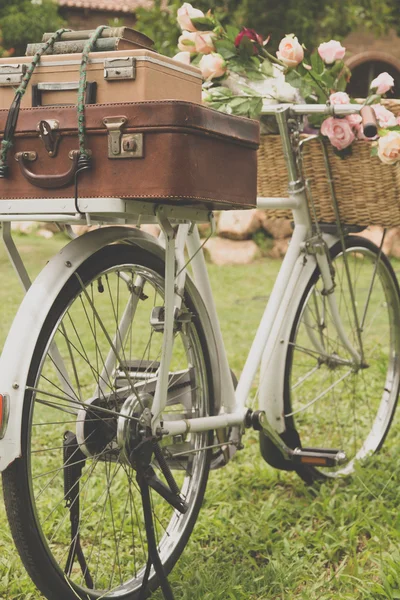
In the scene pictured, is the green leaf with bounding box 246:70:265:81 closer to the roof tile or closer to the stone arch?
the stone arch

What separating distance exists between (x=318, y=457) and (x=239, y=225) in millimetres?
7473

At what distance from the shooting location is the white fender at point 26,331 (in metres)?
1.76

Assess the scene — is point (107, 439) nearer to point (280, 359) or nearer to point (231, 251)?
point (280, 359)

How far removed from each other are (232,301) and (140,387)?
208 inches

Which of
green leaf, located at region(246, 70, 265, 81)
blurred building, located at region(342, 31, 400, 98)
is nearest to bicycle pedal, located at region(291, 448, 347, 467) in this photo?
green leaf, located at region(246, 70, 265, 81)

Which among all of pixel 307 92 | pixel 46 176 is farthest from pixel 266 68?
pixel 46 176

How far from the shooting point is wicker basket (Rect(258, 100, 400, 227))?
8.94 ft

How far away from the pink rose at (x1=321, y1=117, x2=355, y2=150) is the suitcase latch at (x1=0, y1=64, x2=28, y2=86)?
1.07 metres

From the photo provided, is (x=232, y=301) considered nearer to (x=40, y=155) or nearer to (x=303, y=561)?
(x=303, y=561)

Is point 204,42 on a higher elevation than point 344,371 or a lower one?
higher

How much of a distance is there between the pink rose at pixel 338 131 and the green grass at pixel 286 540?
3.70ft

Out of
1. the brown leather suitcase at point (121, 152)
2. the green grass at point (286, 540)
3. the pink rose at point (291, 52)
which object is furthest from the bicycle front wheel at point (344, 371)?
the brown leather suitcase at point (121, 152)

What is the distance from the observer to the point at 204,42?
265 cm

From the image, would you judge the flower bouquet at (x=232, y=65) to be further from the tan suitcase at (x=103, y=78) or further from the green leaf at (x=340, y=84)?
the tan suitcase at (x=103, y=78)
